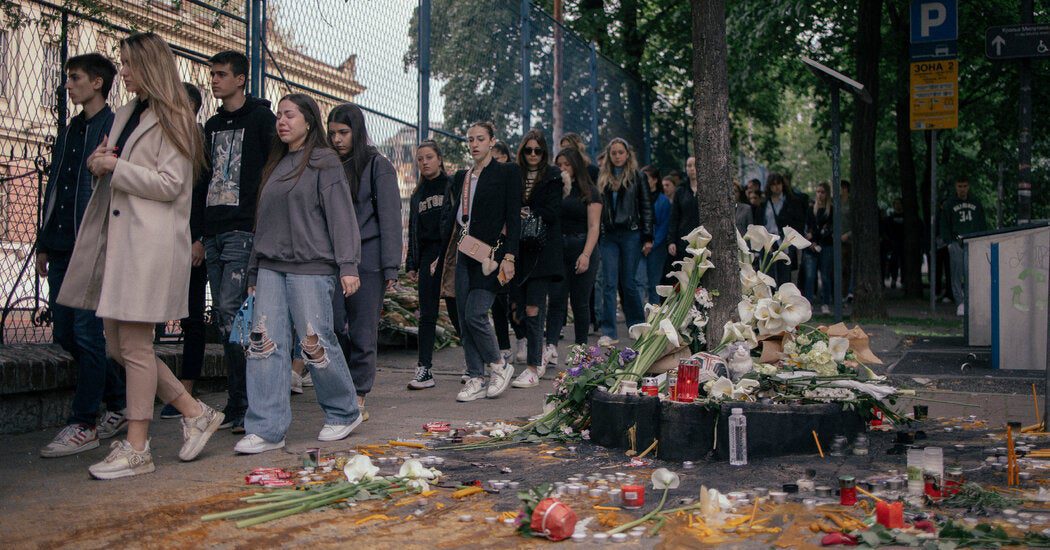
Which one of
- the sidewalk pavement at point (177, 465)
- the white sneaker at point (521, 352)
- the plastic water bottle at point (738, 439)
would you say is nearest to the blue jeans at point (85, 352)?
the sidewalk pavement at point (177, 465)

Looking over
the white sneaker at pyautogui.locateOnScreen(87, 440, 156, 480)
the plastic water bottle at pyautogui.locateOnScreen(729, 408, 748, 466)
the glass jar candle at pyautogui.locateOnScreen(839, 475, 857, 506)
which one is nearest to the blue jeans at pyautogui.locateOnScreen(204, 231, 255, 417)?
the white sneaker at pyautogui.locateOnScreen(87, 440, 156, 480)

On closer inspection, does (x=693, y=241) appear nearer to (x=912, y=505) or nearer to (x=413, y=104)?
(x=912, y=505)

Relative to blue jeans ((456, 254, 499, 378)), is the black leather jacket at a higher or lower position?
higher

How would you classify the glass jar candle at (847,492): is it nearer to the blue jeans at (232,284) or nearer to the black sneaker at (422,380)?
the blue jeans at (232,284)

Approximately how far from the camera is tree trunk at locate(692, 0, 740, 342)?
21.1 feet

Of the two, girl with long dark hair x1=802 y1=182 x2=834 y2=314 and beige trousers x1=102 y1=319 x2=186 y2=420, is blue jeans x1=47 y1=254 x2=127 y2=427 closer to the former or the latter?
beige trousers x1=102 y1=319 x2=186 y2=420

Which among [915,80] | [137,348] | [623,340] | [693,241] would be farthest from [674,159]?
[137,348]

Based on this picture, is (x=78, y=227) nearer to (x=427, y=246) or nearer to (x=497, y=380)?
(x=427, y=246)

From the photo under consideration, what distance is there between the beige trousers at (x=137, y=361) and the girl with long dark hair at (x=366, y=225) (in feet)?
5.23

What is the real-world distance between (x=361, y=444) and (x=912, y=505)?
285 cm

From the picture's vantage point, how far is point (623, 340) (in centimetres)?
1152

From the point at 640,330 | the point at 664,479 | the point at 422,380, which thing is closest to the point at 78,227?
the point at 422,380

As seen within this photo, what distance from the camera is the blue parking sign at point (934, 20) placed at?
14641 millimetres

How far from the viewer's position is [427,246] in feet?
27.0
